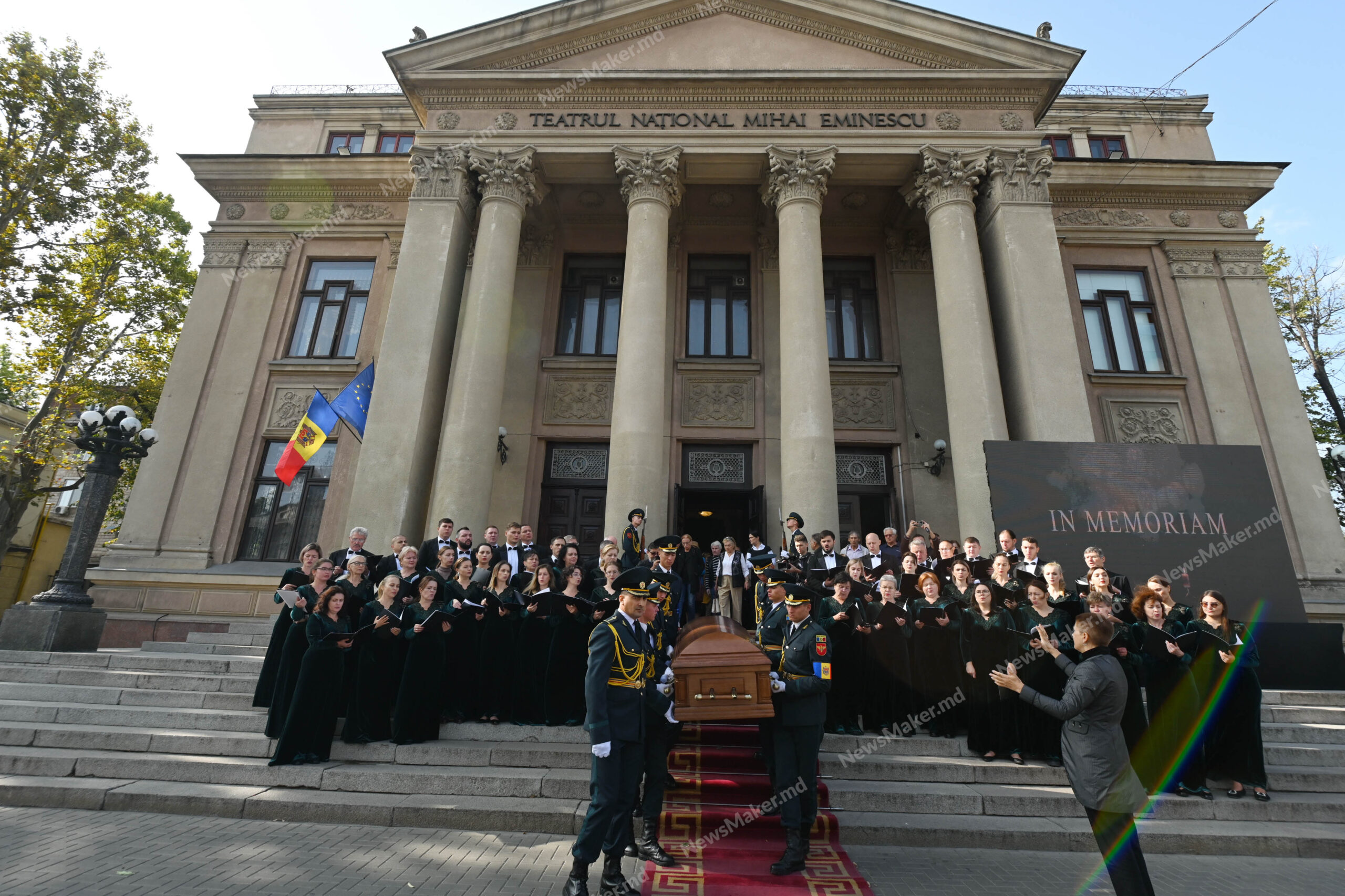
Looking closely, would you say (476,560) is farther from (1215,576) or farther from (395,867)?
(1215,576)

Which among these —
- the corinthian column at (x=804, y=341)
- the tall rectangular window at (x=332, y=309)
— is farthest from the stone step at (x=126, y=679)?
the tall rectangular window at (x=332, y=309)

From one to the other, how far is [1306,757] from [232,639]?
620 inches

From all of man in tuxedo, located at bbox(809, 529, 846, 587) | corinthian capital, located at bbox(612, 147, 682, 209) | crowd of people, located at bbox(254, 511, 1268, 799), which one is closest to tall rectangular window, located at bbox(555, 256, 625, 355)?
corinthian capital, located at bbox(612, 147, 682, 209)

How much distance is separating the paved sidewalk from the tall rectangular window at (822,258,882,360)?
13.3 m

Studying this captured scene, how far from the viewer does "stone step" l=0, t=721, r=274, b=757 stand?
23.6 feet

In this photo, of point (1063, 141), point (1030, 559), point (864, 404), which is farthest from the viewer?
point (1063, 141)

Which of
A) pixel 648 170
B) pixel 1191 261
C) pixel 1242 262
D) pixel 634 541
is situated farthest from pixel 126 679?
pixel 1242 262

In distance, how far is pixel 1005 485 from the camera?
11844mm

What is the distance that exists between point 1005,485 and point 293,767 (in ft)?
37.8

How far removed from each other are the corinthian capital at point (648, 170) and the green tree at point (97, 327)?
17.1 meters

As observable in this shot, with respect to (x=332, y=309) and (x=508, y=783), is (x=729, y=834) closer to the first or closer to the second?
(x=508, y=783)

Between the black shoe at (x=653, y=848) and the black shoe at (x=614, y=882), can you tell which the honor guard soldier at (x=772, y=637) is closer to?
the black shoe at (x=653, y=848)

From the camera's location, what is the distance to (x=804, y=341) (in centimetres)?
1390

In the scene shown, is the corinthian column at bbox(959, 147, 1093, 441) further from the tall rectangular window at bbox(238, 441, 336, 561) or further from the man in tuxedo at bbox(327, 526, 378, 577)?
the tall rectangular window at bbox(238, 441, 336, 561)
